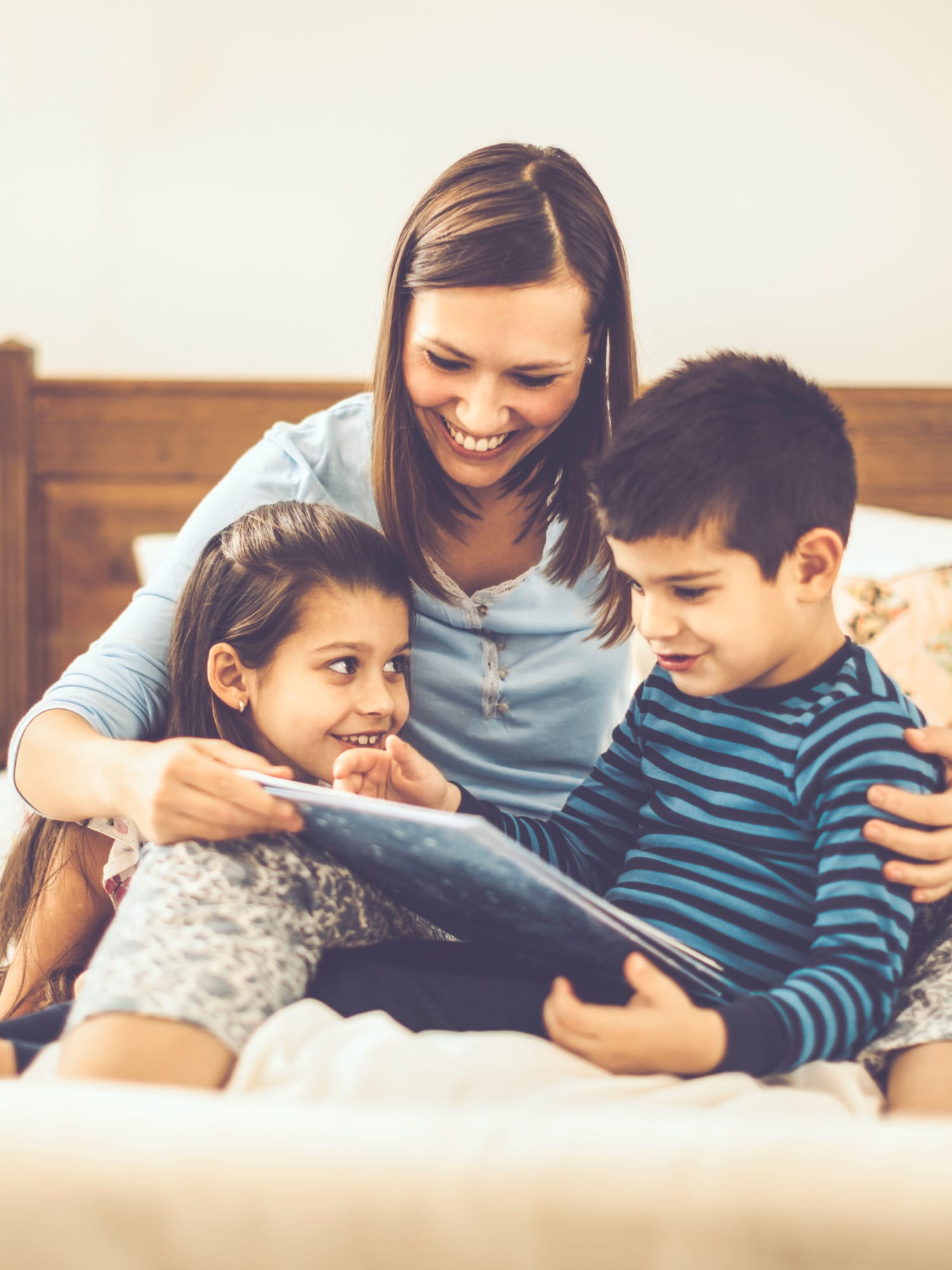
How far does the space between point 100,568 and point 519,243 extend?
1.47 m

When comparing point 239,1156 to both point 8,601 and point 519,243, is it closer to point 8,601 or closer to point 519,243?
point 519,243

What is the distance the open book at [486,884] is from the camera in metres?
0.69

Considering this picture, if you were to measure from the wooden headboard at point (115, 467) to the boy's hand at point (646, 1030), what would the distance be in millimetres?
1717

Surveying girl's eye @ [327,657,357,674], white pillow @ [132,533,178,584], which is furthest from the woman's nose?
white pillow @ [132,533,178,584]

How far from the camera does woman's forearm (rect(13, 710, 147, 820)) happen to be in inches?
36.7

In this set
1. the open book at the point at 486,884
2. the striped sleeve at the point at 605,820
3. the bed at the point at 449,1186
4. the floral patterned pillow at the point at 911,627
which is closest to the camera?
the bed at the point at 449,1186

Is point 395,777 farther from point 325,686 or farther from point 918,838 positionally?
point 918,838

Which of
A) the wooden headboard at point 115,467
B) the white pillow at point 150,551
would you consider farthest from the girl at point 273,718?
the wooden headboard at point 115,467

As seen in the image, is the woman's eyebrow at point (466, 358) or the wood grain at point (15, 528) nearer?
the woman's eyebrow at point (466, 358)

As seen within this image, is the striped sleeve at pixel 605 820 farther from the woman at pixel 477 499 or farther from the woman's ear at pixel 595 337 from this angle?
the woman's ear at pixel 595 337

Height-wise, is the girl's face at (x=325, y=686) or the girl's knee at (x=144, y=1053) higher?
the girl's face at (x=325, y=686)

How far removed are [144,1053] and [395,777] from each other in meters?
0.34

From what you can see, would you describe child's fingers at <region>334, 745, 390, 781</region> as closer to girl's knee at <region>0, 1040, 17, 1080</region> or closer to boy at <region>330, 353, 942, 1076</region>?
boy at <region>330, 353, 942, 1076</region>

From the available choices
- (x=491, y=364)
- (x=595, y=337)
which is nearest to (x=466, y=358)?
(x=491, y=364)
